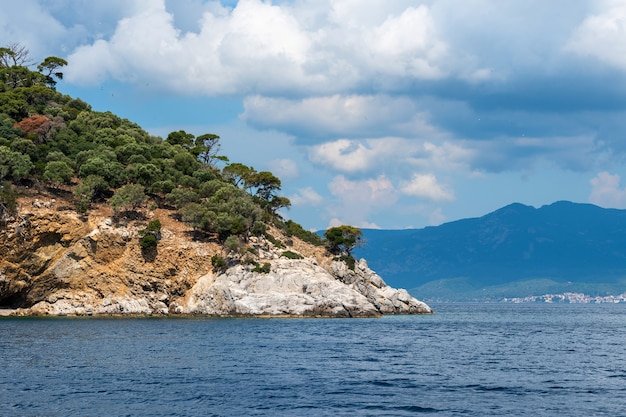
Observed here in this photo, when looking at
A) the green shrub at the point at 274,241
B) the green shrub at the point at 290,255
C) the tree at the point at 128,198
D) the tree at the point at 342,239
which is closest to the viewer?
the tree at the point at 128,198

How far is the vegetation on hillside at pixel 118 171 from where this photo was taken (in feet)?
357

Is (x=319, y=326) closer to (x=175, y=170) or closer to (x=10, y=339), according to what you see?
(x=10, y=339)

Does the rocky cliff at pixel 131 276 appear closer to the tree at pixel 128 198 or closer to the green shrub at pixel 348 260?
the tree at pixel 128 198

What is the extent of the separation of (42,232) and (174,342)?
47.5 metres

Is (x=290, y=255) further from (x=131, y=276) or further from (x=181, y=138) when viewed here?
(x=181, y=138)

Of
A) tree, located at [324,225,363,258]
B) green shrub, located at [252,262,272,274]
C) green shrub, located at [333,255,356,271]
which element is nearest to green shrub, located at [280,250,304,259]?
green shrub, located at [252,262,272,274]

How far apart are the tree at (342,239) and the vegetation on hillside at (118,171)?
683 mm

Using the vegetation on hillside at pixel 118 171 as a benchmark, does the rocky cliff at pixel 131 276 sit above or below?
below

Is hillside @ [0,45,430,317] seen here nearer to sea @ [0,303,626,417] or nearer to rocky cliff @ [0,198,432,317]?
rocky cliff @ [0,198,432,317]

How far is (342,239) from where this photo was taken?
128 m

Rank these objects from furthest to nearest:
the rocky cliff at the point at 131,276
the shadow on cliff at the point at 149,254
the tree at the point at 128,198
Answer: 1. the tree at the point at 128,198
2. the shadow on cliff at the point at 149,254
3. the rocky cliff at the point at 131,276

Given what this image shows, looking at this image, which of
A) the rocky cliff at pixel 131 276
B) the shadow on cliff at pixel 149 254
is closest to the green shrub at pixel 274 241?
the rocky cliff at pixel 131 276

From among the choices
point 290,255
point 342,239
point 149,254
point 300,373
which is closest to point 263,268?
point 290,255

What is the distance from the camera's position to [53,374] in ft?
139
